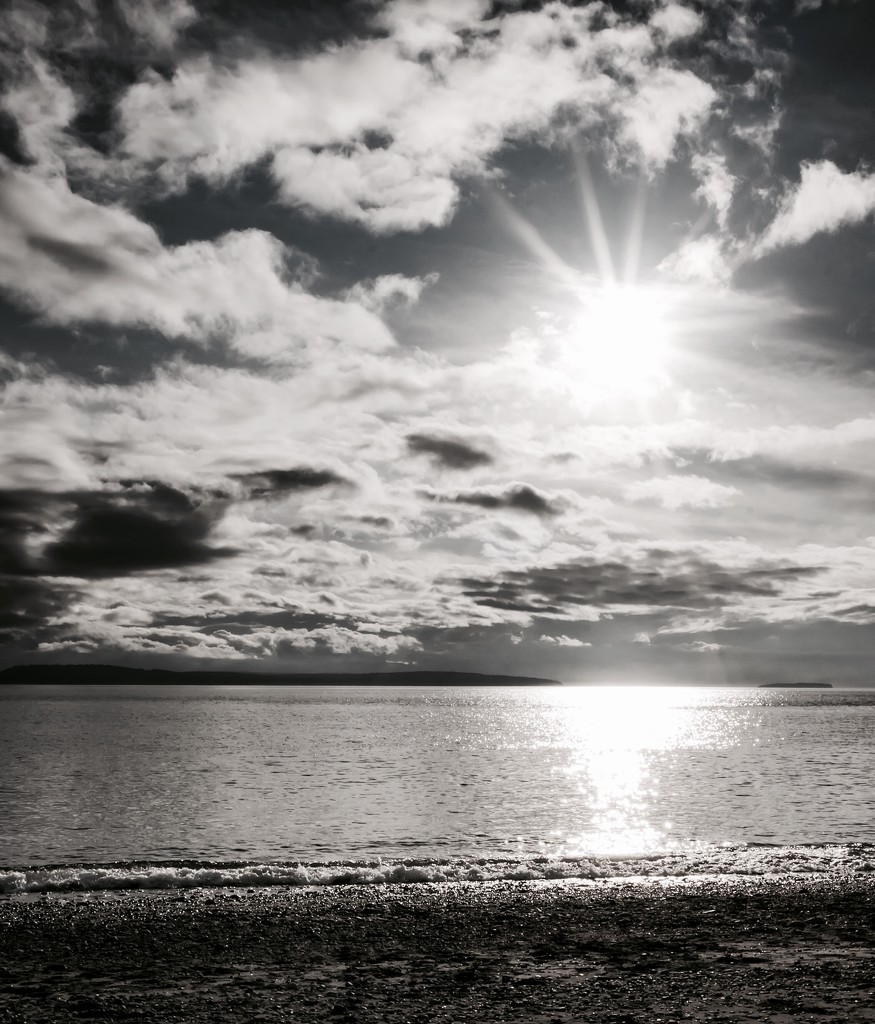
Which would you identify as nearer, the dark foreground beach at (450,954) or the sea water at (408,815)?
the dark foreground beach at (450,954)

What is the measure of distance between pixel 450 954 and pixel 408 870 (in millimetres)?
9677

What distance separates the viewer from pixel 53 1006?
49.1 ft

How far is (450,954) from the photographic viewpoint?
60.8 feet

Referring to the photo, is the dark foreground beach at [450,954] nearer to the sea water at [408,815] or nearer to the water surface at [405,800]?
the sea water at [408,815]

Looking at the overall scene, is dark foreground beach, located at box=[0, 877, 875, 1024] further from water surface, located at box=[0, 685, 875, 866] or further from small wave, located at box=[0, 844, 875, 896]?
water surface, located at box=[0, 685, 875, 866]

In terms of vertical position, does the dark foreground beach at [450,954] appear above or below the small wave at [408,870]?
above

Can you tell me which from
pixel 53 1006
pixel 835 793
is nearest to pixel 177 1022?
pixel 53 1006

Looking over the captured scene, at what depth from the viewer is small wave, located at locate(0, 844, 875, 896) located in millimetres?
27188

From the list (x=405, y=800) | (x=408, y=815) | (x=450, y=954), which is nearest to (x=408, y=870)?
(x=450, y=954)

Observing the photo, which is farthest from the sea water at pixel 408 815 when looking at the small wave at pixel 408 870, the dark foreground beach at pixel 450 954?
the dark foreground beach at pixel 450 954

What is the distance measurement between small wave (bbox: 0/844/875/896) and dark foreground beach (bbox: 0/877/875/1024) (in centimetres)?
154

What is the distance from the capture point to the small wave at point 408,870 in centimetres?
2719

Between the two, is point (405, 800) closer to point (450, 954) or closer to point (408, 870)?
point (408, 870)

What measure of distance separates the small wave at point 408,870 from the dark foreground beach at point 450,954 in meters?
1.54
